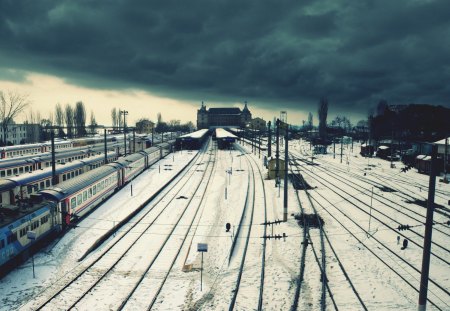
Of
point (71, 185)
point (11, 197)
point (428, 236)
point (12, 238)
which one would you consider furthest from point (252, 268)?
point (11, 197)

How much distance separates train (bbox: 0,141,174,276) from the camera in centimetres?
1652

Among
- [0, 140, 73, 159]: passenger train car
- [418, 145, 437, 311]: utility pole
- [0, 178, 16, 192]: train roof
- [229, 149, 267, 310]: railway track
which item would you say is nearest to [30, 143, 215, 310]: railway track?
[229, 149, 267, 310]: railway track

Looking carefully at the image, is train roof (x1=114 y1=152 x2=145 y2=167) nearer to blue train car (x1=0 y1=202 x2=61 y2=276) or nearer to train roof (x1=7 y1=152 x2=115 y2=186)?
train roof (x1=7 y1=152 x2=115 y2=186)

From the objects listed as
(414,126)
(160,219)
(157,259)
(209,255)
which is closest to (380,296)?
(209,255)

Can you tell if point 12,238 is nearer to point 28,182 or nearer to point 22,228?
point 22,228

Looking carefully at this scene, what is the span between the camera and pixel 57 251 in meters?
19.4

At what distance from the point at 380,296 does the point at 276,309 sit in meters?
4.95

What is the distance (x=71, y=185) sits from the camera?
2389 centimetres

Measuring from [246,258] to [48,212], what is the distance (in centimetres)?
1293

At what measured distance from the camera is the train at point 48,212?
16.5 m

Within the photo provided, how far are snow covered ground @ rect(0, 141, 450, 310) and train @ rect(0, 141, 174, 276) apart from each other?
85 cm

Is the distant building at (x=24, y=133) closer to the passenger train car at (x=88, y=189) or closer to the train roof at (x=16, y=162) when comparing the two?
the train roof at (x=16, y=162)

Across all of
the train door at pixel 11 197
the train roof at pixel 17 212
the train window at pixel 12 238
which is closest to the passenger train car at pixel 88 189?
the train roof at pixel 17 212

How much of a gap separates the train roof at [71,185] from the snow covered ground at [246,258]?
2.83m
